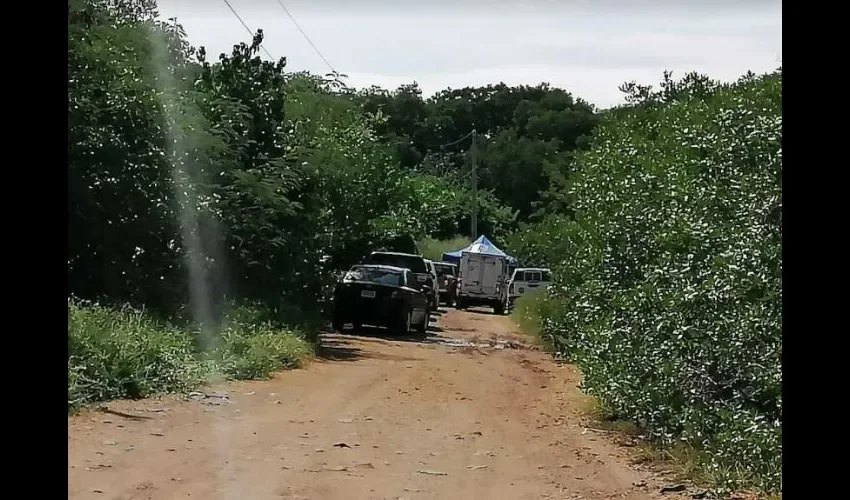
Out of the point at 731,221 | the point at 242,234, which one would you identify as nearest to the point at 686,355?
the point at 731,221

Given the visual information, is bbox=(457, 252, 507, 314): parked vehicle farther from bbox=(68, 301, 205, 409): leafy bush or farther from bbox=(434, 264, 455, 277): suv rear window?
bbox=(68, 301, 205, 409): leafy bush

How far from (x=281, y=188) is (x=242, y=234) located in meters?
1.19

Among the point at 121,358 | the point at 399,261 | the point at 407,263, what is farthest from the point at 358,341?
the point at 121,358

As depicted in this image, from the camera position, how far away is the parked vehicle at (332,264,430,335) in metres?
22.5

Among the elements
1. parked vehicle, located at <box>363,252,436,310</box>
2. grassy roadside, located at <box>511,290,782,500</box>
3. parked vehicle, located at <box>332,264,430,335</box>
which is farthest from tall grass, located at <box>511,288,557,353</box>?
grassy roadside, located at <box>511,290,782,500</box>

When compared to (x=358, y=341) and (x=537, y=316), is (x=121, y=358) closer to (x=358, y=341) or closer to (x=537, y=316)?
(x=358, y=341)

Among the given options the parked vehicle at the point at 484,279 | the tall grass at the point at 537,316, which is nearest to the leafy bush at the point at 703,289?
the tall grass at the point at 537,316

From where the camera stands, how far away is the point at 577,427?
1196cm

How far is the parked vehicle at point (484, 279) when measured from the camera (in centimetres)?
4034

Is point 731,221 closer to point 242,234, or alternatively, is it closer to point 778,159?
point 778,159

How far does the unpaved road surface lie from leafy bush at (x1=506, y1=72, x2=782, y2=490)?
0.64 m

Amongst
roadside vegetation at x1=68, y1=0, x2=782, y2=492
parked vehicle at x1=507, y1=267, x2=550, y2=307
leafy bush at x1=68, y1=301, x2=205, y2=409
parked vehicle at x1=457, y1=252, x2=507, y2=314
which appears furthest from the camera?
parked vehicle at x1=457, y1=252, x2=507, y2=314

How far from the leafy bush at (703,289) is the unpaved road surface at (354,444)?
0.64 m
